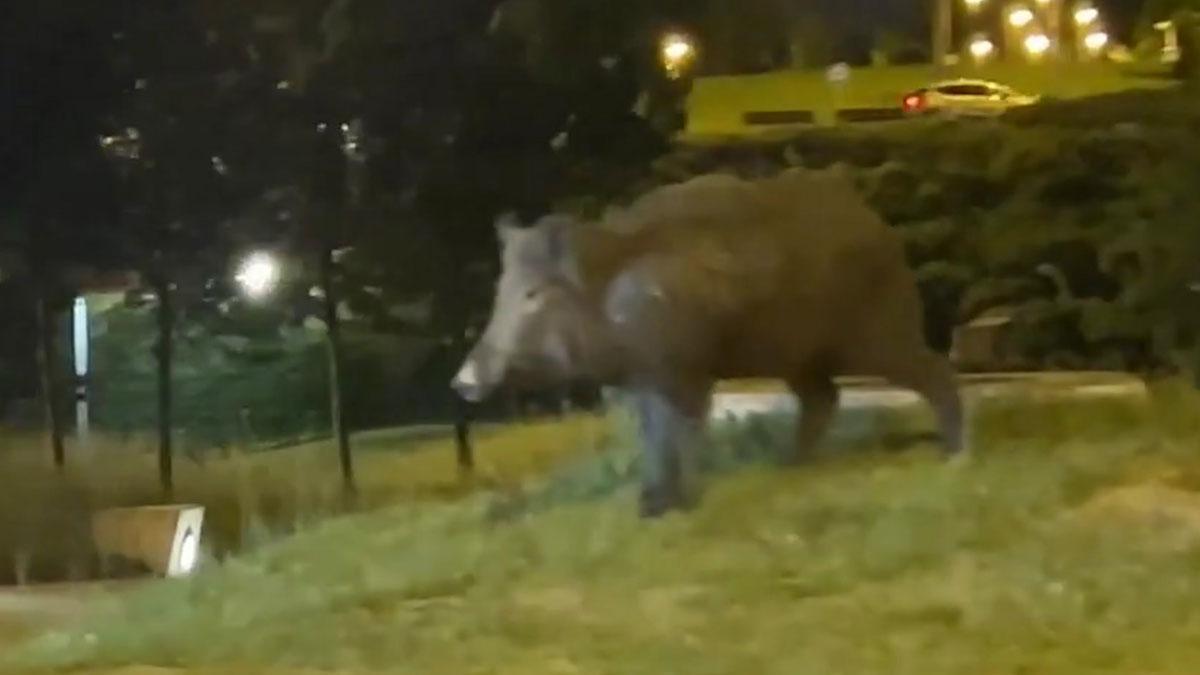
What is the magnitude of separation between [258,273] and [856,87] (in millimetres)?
4477

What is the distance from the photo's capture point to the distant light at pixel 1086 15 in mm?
9414

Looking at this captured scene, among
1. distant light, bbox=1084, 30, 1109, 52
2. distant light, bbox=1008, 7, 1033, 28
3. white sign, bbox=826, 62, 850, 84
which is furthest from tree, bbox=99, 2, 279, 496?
distant light, bbox=1008, 7, 1033, 28

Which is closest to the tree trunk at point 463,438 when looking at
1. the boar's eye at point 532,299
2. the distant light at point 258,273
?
the distant light at point 258,273

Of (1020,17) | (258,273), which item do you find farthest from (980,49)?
(258,273)

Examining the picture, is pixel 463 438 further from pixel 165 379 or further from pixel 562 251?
pixel 562 251

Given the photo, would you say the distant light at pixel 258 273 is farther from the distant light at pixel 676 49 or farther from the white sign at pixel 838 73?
the white sign at pixel 838 73

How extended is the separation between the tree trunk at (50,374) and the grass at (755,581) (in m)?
2.85

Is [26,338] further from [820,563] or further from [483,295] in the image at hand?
[820,563]

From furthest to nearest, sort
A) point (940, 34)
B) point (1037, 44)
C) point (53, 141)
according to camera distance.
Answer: point (1037, 44)
point (940, 34)
point (53, 141)

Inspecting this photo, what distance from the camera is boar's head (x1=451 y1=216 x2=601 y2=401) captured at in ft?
14.9

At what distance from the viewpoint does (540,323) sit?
179 inches

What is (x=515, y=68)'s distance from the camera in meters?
7.23

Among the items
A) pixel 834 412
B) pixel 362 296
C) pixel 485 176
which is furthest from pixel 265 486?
pixel 834 412

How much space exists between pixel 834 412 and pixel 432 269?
2345 millimetres
